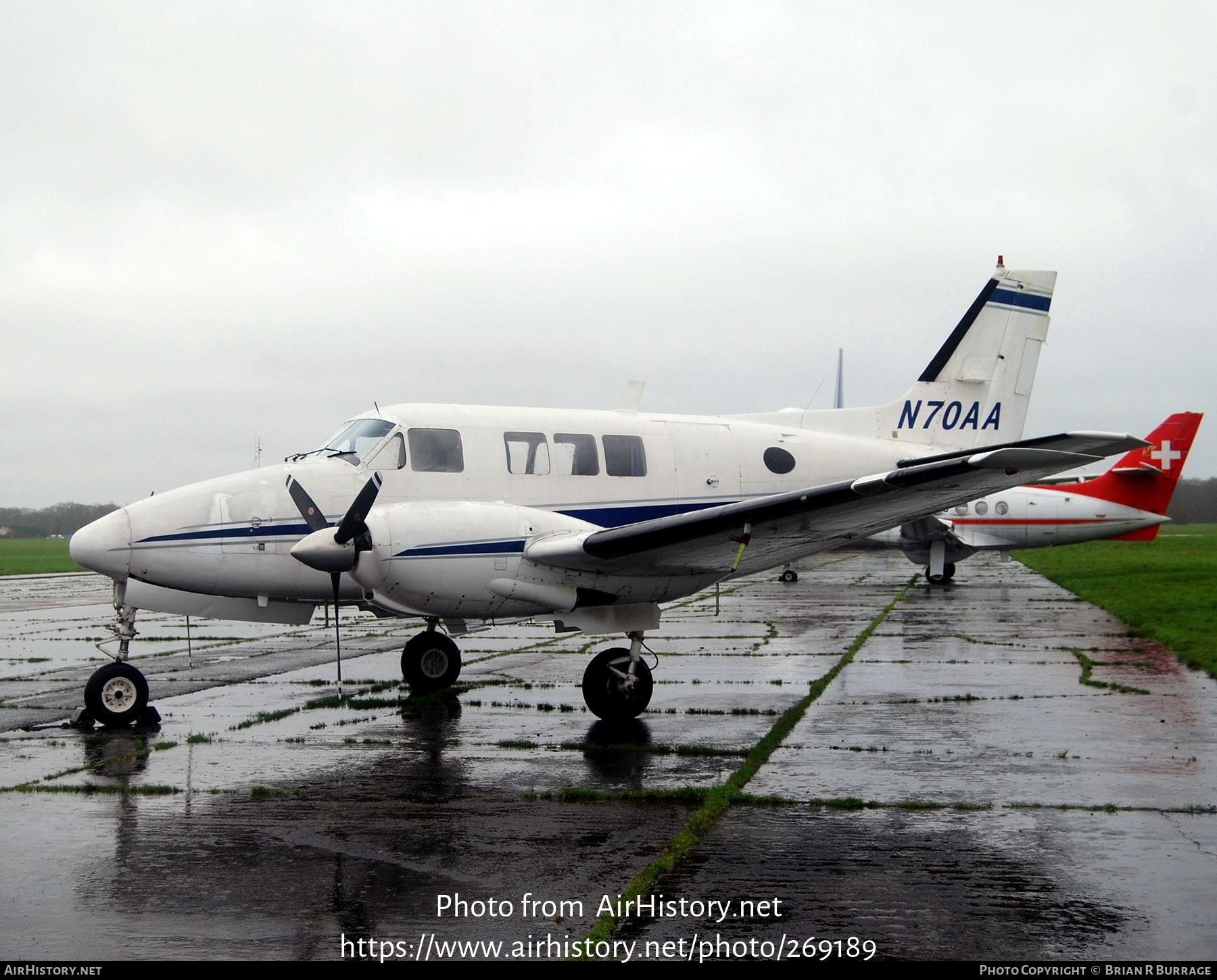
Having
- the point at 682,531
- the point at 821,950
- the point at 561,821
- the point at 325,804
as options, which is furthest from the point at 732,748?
the point at 821,950

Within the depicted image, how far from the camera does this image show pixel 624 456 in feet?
39.9

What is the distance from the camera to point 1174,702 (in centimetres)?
1149

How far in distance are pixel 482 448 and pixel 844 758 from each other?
4942mm

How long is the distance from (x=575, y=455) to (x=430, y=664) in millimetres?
3178

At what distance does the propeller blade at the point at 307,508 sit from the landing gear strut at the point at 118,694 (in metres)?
1.96

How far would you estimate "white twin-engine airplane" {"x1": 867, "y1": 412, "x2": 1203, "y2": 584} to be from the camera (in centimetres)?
3359

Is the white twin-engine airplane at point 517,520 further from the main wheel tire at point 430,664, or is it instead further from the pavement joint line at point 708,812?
the pavement joint line at point 708,812

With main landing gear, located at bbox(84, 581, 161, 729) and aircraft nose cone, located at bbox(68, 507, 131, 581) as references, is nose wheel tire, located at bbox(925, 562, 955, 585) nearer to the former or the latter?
main landing gear, located at bbox(84, 581, 161, 729)

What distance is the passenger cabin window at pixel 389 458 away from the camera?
11.2 m

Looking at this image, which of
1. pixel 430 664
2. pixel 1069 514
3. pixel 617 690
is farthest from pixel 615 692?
pixel 1069 514

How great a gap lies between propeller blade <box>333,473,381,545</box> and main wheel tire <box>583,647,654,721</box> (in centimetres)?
272

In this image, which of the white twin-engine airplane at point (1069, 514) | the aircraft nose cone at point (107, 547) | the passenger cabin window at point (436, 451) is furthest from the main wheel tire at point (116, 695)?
the white twin-engine airplane at point (1069, 514)

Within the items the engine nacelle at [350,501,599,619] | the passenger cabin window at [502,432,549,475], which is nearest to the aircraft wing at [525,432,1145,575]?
the engine nacelle at [350,501,599,619]

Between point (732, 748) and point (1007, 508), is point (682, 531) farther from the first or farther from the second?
point (1007, 508)
